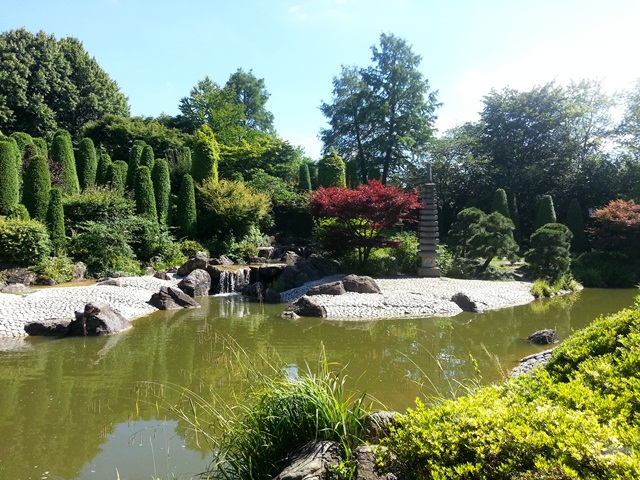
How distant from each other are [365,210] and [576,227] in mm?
13389

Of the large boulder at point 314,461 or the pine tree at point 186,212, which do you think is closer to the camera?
the large boulder at point 314,461

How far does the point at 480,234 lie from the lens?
16.2 meters

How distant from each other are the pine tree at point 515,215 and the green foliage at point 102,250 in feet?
58.5

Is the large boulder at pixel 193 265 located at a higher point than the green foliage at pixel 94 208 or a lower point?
lower

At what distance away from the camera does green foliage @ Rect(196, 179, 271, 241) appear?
20.4 meters

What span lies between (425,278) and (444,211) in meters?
13.0

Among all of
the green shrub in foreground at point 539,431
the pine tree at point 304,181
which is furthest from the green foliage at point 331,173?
the green shrub in foreground at point 539,431

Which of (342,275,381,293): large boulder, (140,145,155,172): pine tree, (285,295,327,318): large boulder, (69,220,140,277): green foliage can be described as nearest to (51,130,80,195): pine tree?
(140,145,155,172): pine tree

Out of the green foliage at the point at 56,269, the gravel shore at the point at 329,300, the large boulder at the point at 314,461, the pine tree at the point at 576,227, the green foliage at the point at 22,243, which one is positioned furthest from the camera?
the pine tree at the point at 576,227

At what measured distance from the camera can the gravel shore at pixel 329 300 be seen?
33.1 feet

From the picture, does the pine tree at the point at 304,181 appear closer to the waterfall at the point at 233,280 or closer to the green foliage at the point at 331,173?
the green foliage at the point at 331,173

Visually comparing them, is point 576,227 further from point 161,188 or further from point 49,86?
point 49,86

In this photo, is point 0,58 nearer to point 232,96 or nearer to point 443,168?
point 232,96

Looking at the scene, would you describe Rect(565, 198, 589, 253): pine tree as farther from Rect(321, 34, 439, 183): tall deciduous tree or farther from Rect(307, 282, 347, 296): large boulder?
Rect(307, 282, 347, 296): large boulder
